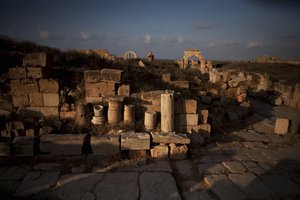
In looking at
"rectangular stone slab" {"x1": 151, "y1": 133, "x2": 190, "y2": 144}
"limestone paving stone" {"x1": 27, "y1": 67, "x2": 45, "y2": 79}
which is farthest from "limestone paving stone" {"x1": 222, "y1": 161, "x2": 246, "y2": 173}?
"limestone paving stone" {"x1": 27, "y1": 67, "x2": 45, "y2": 79}

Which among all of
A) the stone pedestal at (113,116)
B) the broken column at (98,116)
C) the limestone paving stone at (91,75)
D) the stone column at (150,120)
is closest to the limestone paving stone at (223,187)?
the stone column at (150,120)

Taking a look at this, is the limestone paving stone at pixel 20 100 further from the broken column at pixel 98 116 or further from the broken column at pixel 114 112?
the broken column at pixel 114 112

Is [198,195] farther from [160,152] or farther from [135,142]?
[135,142]

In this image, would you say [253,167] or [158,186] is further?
[253,167]

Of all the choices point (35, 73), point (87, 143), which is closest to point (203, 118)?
point (87, 143)

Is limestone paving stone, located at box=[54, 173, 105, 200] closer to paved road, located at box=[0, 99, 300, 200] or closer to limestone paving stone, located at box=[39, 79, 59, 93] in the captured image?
paved road, located at box=[0, 99, 300, 200]

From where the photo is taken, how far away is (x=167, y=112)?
17.9 ft

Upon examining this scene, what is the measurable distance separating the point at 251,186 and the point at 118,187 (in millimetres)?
2529

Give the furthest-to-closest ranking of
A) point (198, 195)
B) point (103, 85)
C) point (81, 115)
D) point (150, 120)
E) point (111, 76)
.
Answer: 1. point (103, 85)
2. point (111, 76)
3. point (150, 120)
4. point (81, 115)
5. point (198, 195)

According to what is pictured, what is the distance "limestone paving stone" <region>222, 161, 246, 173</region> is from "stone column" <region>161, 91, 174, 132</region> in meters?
1.65

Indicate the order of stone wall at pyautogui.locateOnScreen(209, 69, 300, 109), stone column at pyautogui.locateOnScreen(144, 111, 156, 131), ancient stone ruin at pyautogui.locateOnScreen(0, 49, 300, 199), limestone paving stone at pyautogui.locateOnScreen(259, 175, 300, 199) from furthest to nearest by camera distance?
stone wall at pyautogui.locateOnScreen(209, 69, 300, 109) < stone column at pyautogui.locateOnScreen(144, 111, 156, 131) < ancient stone ruin at pyautogui.locateOnScreen(0, 49, 300, 199) < limestone paving stone at pyautogui.locateOnScreen(259, 175, 300, 199)

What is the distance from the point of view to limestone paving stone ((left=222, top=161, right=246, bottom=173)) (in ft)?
14.2

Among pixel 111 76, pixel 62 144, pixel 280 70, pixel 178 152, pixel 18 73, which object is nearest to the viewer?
pixel 62 144

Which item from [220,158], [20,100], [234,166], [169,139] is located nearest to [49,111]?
[20,100]
